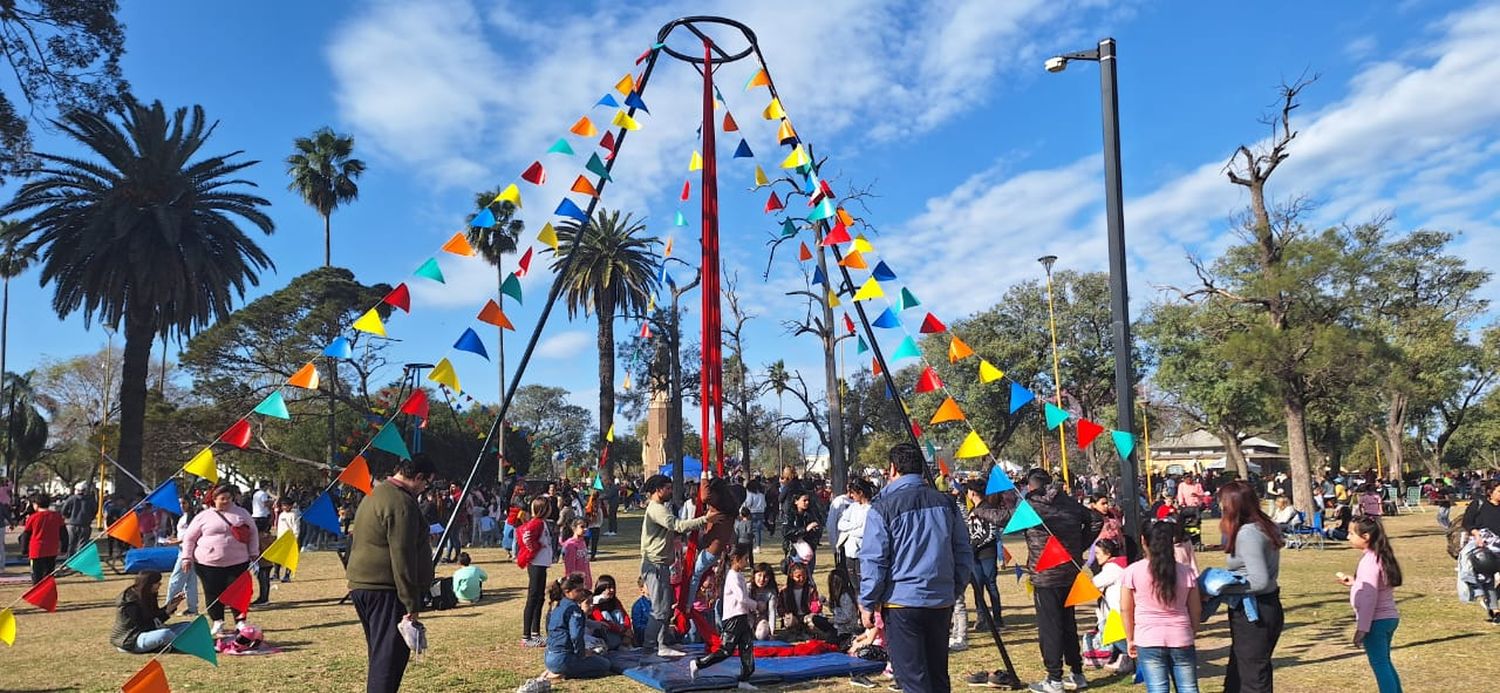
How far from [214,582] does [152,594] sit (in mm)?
557

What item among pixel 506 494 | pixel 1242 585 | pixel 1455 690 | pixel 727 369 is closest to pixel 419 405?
pixel 1242 585

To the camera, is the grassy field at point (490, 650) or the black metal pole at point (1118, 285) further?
the grassy field at point (490, 650)

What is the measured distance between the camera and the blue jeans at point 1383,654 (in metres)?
5.82

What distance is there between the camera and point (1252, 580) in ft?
17.6

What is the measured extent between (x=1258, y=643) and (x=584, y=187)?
6.91 meters

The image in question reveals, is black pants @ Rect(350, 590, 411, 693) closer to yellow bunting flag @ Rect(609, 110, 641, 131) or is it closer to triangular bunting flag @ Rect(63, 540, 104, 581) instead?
triangular bunting flag @ Rect(63, 540, 104, 581)

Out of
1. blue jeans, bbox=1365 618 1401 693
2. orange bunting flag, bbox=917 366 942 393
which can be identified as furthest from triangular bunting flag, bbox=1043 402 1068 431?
blue jeans, bbox=1365 618 1401 693

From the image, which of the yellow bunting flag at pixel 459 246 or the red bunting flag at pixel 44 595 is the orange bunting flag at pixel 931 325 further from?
the red bunting flag at pixel 44 595

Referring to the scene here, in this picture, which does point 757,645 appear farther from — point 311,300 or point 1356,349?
point 311,300

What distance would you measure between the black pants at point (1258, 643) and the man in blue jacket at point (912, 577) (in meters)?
1.74

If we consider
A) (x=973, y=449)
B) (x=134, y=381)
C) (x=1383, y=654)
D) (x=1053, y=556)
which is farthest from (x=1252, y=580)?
(x=134, y=381)

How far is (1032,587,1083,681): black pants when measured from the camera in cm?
734

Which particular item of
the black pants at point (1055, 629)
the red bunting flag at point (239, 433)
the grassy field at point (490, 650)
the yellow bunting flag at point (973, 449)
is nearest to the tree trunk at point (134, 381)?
the grassy field at point (490, 650)

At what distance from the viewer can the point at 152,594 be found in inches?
368
